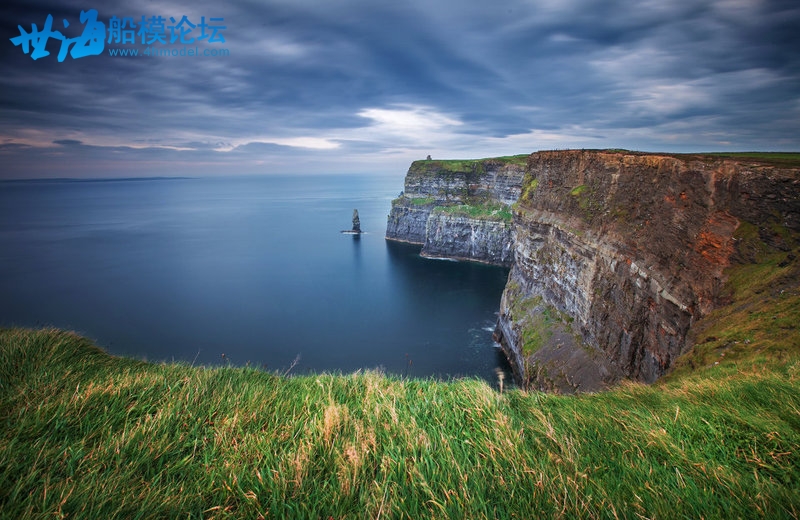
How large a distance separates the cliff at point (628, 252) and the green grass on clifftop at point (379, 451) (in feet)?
47.3

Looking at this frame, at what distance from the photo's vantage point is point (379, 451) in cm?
459

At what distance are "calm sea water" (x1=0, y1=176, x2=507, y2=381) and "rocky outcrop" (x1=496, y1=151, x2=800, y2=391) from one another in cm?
893

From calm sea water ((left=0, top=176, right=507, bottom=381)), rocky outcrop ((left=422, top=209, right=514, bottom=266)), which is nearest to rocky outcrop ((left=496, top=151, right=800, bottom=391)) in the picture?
calm sea water ((left=0, top=176, right=507, bottom=381))

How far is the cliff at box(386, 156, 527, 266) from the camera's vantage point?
89.8 metres

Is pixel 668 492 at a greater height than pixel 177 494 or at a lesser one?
greater

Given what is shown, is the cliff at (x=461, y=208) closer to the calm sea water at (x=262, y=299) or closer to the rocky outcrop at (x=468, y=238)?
the rocky outcrop at (x=468, y=238)

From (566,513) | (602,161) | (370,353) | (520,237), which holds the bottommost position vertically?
(370,353)

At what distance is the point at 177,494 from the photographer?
3830mm

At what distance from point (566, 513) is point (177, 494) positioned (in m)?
3.76

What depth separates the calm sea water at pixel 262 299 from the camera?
4162cm

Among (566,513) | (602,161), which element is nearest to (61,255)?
(602,161)

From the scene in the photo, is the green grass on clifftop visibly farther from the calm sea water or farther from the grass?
the grass

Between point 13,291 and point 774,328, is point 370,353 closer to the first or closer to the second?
point 774,328

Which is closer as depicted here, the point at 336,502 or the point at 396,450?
the point at 336,502
